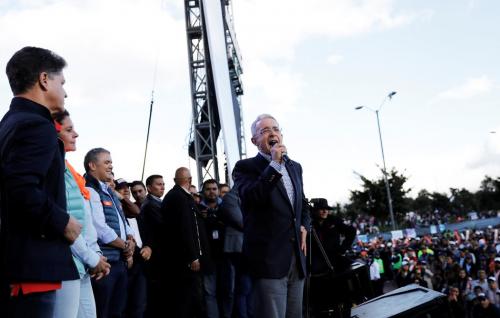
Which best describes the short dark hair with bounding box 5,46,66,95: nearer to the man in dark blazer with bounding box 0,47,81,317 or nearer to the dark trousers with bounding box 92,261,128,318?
the man in dark blazer with bounding box 0,47,81,317

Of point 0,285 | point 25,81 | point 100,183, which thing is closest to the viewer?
point 0,285

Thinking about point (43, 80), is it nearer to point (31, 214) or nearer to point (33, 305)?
point (31, 214)

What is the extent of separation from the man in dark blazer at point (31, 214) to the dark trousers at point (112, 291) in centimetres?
184

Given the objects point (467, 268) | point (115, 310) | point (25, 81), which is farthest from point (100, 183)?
point (467, 268)

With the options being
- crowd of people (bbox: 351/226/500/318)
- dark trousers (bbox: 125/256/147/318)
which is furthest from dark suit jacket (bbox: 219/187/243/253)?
crowd of people (bbox: 351/226/500/318)

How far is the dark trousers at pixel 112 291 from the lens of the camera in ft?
12.0

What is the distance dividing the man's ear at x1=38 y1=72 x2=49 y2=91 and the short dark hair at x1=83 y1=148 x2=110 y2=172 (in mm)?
2092

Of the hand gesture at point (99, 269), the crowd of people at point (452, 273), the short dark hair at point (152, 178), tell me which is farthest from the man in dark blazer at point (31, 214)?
the crowd of people at point (452, 273)

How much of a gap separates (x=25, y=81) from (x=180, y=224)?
3.32 metres

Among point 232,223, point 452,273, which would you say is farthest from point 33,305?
point 452,273

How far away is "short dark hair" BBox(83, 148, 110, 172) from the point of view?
402 cm

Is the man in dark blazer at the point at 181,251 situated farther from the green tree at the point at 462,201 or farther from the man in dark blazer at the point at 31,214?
the green tree at the point at 462,201

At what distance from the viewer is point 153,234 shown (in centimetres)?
537

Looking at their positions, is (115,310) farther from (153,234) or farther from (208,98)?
(208,98)
